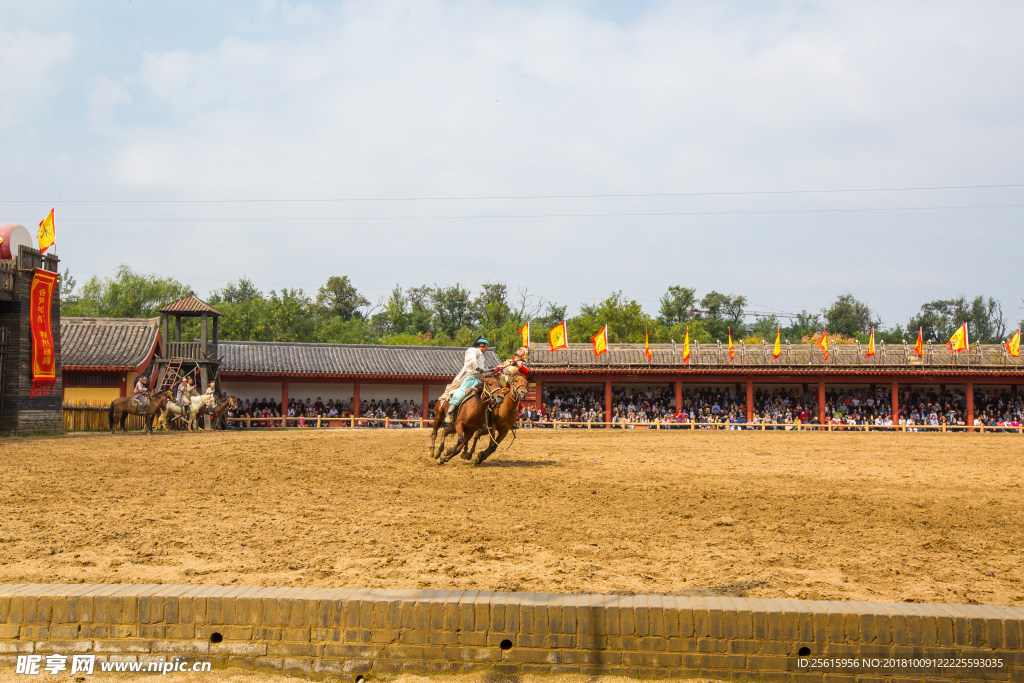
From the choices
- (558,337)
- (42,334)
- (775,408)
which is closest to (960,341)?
(775,408)

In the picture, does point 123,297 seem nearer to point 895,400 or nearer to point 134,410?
point 134,410

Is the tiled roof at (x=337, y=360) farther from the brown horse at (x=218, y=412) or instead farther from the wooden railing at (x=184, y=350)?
the brown horse at (x=218, y=412)

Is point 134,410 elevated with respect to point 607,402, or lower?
elevated

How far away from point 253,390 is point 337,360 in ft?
13.7

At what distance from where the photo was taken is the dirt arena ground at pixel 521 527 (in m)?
5.28

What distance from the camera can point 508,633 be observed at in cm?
398

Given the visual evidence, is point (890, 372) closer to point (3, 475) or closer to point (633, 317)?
point (633, 317)

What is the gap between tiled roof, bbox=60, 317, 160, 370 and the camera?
30.8 m

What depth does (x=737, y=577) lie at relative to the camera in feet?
17.4

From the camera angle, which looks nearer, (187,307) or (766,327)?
(187,307)

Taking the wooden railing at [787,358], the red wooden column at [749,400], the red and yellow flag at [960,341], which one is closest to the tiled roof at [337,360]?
the wooden railing at [787,358]

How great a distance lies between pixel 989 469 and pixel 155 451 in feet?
54.1

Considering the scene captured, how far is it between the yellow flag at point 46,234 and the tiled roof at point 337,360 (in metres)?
12.1

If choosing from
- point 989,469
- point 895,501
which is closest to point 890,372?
point 989,469
